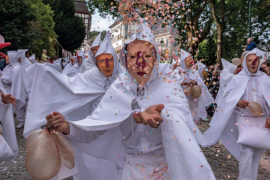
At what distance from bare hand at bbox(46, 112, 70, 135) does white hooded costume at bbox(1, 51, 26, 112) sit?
8.41 metres

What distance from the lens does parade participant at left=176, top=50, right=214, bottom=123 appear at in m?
9.08

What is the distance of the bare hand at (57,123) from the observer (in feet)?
7.36

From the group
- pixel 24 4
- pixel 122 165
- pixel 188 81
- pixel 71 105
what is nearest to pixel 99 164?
pixel 122 165

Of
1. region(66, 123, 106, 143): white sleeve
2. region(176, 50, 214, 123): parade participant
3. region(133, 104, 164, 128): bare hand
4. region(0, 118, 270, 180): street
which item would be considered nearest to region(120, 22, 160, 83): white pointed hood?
region(133, 104, 164, 128): bare hand

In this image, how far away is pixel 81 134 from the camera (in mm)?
2639

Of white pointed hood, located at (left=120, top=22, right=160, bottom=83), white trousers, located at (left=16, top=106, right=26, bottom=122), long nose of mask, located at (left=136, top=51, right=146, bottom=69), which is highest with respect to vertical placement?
white pointed hood, located at (left=120, top=22, right=160, bottom=83)

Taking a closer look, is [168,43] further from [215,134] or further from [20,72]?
[20,72]

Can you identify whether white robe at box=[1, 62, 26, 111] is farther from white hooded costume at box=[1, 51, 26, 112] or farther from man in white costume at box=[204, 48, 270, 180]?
man in white costume at box=[204, 48, 270, 180]

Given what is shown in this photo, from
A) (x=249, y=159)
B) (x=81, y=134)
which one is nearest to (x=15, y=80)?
(x=249, y=159)

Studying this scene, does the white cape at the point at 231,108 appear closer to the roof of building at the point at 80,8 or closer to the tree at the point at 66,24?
the tree at the point at 66,24

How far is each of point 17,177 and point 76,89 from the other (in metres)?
2.20

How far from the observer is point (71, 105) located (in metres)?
4.85

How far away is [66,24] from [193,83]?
3312 cm

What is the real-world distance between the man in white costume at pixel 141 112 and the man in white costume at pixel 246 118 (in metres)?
2.54
